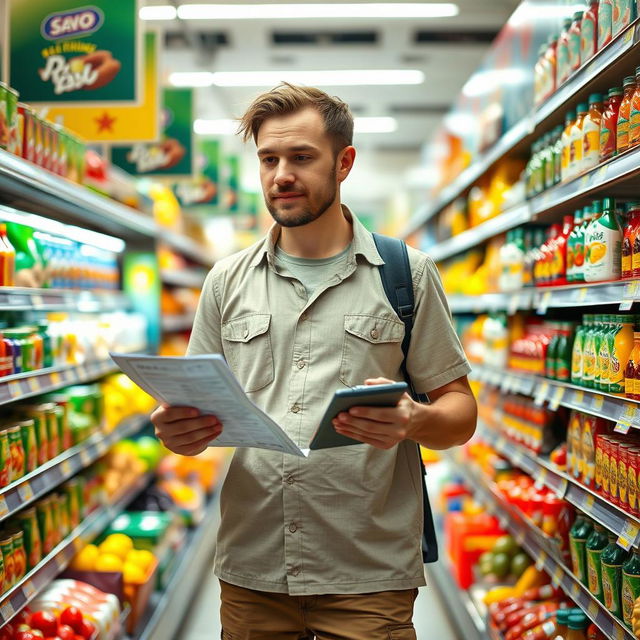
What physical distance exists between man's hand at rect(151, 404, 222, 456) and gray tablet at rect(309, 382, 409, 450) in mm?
255

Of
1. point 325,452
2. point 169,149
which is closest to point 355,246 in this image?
point 325,452

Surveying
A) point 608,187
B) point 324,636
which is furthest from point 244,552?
point 608,187

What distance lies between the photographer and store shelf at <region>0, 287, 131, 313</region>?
8.87ft

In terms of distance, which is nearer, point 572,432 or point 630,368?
point 630,368

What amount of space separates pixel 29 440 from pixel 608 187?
2.18m

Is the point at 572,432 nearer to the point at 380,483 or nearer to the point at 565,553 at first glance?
the point at 565,553

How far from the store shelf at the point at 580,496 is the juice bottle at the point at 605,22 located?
4.73 feet

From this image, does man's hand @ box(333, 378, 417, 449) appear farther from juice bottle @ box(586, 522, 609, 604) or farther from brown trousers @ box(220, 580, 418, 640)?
juice bottle @ box(586, 522, 609, 604)

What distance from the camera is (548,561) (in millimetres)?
3072

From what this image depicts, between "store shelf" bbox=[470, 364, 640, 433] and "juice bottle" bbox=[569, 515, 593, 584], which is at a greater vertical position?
"store shelf" bbox=[470, 364, 640, 433]

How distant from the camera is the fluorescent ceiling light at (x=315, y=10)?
7590mm

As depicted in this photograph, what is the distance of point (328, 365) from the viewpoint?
1.97m

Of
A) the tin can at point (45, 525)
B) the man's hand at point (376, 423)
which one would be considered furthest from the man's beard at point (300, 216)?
the tin can at point (45, 525)

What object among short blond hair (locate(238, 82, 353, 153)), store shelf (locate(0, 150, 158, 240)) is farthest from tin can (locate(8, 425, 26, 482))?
short blond hair (locate(238, 82, 353, 153))
